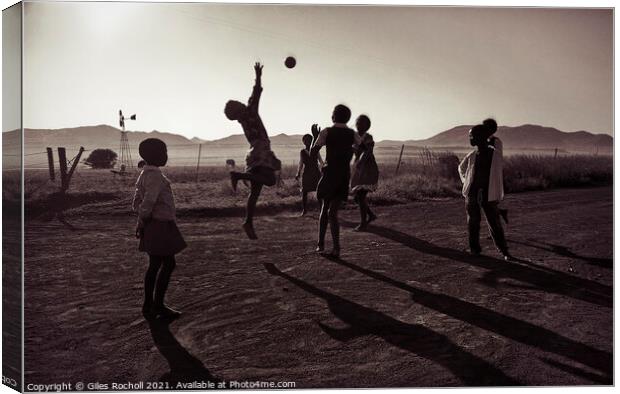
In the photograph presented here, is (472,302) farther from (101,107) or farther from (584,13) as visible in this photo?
(101,107)

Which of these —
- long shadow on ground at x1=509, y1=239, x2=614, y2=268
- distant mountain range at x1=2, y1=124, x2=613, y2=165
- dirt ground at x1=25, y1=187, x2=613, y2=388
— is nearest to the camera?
dirt ground at x1=25, y1=187, x2=613, y2=388

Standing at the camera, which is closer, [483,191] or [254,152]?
[254,152]

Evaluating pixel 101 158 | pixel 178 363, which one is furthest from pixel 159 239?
pixel 101 158

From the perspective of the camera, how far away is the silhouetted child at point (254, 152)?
572 cm

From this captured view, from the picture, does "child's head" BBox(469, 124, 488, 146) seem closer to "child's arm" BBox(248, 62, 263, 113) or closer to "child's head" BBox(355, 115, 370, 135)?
"child's head" BBox(355, 115, 370, 135)

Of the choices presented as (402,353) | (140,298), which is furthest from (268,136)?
(402,353)

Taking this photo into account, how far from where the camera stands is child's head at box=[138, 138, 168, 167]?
506 cm

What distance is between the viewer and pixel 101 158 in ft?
18.6

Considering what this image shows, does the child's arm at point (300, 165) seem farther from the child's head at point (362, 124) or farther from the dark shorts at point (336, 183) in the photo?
the child's head at point (362, 124)

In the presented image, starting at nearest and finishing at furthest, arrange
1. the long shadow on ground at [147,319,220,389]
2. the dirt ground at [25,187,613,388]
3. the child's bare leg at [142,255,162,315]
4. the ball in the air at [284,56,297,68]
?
the long shadow on ground at [147,319,220,389], the dirt ground at [25,187,613,388], the child's bare leg at [142,255,162,315], the ball in the air at [284,56,297,68]

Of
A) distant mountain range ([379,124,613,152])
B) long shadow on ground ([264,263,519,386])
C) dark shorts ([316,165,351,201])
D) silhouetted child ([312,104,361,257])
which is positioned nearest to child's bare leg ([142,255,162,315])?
long shadow on ground ([264,263,519,386])

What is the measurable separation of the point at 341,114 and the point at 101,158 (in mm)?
2251

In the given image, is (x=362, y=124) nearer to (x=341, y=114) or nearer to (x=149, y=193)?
(x=341, y=114)

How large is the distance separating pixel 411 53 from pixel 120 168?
9.72ft
